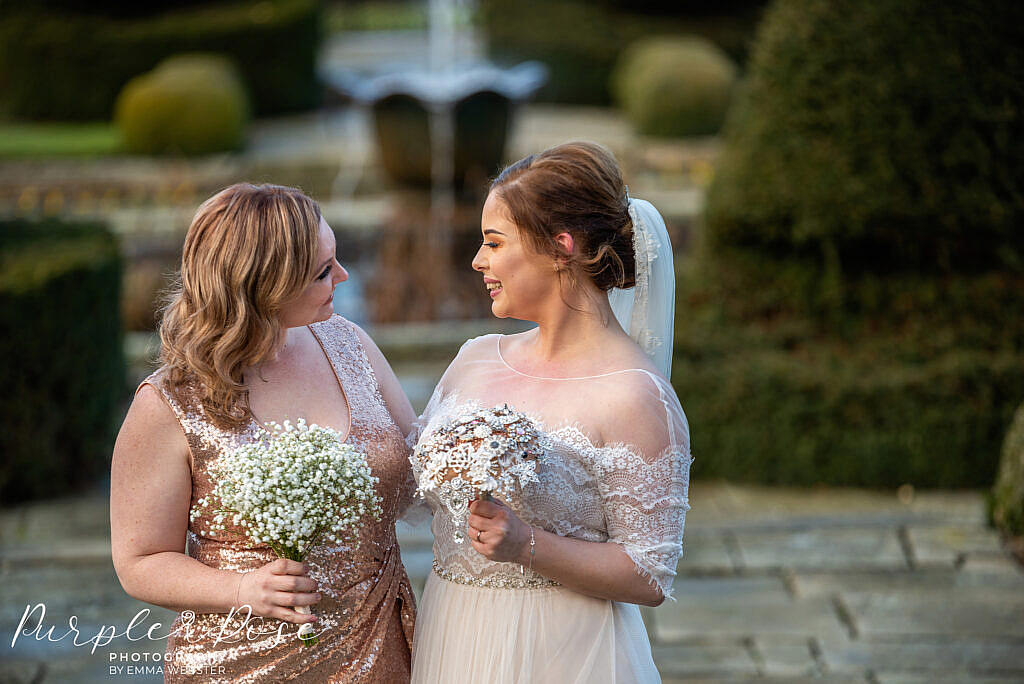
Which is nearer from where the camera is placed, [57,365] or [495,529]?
[495,529]

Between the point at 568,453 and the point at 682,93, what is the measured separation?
14.1 m

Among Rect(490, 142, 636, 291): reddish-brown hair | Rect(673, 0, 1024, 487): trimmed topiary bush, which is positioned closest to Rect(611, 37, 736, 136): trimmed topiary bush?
Rect(673, 0, 1024, 487): trimmed topiary bush

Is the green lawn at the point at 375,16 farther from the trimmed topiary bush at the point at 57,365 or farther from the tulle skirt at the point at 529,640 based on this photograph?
the tulle skirt at the point at 529,640

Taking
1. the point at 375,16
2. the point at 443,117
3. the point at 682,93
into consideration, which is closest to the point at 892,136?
the point at 443,117

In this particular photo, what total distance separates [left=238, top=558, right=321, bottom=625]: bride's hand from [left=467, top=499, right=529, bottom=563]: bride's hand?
0.39 metres

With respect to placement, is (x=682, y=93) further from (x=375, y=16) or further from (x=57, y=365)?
(x=375, y=16)

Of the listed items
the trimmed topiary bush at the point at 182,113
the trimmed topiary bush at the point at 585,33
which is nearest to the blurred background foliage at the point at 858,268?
the trimmed topiary bush at the point at 182,113

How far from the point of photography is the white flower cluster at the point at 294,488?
2205 millimetres

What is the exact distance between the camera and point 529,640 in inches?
98.9

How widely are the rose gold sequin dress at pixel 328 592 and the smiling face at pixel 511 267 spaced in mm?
426

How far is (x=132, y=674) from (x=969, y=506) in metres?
4.42

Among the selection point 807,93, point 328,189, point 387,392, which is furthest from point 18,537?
point 328,189

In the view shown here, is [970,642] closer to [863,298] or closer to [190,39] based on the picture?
[863,298]

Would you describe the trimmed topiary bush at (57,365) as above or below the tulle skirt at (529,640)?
below
